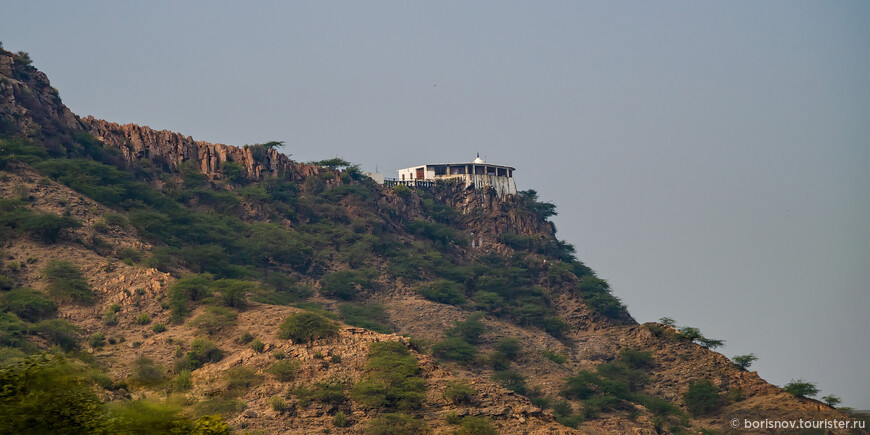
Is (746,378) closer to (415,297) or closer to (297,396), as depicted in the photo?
(415,297)

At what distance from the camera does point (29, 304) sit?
1734 inches

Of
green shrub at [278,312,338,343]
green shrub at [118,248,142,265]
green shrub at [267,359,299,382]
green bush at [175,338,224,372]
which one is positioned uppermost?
green shrub at [118,248,142,265]

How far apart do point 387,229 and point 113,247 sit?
1075 inches

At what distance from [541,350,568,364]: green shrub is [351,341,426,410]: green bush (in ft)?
62.4

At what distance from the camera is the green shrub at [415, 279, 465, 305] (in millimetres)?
67062

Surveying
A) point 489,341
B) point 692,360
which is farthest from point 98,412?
point 692,360

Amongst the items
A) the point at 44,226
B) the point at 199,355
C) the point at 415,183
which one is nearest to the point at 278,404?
the point at 199,355

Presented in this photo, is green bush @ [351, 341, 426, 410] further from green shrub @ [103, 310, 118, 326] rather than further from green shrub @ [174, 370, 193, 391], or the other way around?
green shrub @ [103, 310, 118, 326]

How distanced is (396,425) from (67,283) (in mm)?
19147

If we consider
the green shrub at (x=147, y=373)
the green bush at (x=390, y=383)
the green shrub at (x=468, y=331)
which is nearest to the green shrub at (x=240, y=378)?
the green shrub at (x=147, y=373)

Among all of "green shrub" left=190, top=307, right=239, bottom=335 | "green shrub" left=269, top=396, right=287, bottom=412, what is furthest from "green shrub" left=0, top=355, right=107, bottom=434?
"green shrub" left=190, top=307, right=239, bottom=335

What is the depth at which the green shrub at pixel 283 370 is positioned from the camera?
41156mm

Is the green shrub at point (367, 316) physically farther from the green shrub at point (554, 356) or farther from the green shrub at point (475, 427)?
the green shrub at point (475, 427)

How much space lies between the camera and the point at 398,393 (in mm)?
40656
